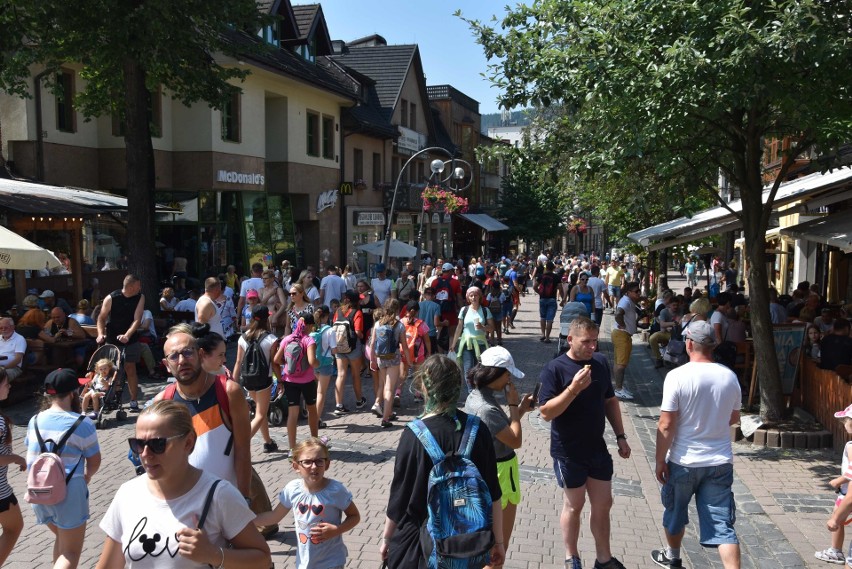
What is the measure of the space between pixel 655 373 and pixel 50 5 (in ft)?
39.9

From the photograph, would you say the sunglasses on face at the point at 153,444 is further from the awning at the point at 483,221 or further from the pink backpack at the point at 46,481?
the awning at the point at 483,221

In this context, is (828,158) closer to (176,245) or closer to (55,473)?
(55,473)

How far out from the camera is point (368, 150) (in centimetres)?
3148

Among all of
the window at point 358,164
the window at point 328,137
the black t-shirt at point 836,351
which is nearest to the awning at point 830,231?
the black t-shirt at point 836,351

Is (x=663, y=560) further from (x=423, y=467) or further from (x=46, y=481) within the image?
(x=46, y=481)

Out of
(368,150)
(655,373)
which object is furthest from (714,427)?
(368,150)

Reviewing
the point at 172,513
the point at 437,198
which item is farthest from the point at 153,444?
the point at 437,198

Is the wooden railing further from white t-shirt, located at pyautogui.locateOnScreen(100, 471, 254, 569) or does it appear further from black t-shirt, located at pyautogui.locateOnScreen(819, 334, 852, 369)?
white t-shirt, located at pyautogui.locateOnScreen(100, 471, 254, 569)

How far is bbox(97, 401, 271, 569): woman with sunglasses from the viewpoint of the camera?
283 centimetres

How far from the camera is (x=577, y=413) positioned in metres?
5.24

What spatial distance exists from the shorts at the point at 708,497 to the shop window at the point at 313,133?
22.8m

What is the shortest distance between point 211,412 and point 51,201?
1096 cm

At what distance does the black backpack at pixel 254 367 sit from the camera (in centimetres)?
775

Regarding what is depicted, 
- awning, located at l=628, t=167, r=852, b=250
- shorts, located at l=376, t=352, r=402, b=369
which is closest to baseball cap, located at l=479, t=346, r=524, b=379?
shorts, located at l=376, t=352, r=402, b=369
